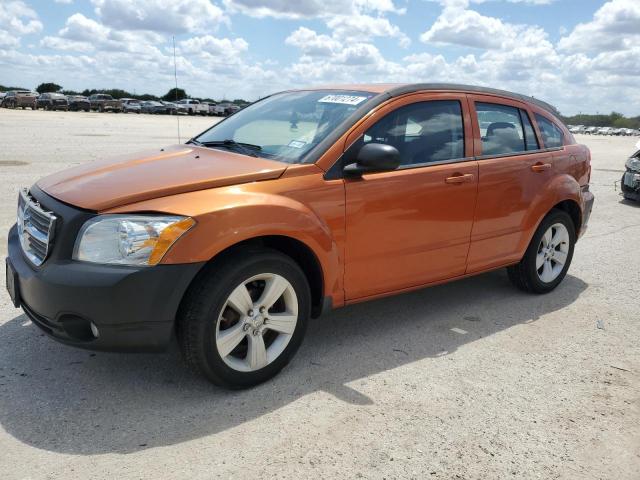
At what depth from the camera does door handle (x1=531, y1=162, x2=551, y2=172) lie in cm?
482

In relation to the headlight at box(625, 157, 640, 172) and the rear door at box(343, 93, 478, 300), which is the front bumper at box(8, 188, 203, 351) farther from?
the headlight at box(625, 157, 640, 172)

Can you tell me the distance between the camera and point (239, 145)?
13.2 ft

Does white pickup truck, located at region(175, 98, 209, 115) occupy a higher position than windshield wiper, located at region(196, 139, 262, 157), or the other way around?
white pickup truck, located at region(175, 98, 209, 115)

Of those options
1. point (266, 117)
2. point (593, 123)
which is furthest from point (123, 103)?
point (593, 123)

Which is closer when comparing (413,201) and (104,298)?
(104,298)

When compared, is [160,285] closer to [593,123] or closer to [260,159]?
[260,159]

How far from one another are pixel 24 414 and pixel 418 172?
9.08 feet

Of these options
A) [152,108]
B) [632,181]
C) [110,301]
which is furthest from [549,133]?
[152,108]

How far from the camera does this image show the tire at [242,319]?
3.03 meters

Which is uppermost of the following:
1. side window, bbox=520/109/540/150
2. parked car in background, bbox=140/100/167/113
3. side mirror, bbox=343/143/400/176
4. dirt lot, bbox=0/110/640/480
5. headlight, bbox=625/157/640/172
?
parked car in background, bbox=140/100/167/113

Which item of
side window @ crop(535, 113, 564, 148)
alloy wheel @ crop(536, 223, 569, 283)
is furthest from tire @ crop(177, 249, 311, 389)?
side window @ crop(535, 113, 564, 148)

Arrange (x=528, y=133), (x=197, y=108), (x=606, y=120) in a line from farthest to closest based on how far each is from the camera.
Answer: (x=606, y=120) < (x=197, y=108) < (x=528, y=133)

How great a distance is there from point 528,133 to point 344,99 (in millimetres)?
1901

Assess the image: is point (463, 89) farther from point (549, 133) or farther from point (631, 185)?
point (631, 185)
